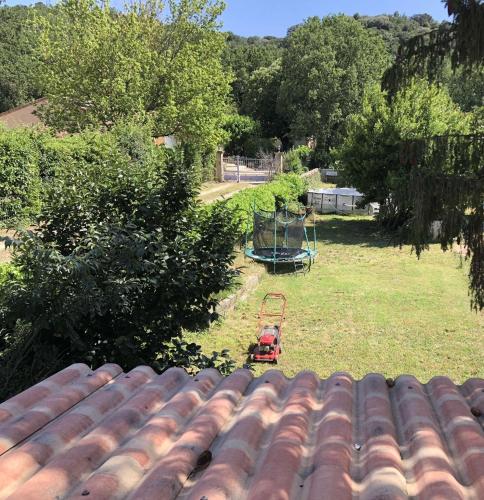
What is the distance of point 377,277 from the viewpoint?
1483 cm

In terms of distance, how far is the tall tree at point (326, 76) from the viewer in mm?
46594

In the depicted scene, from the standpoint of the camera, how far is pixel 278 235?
623 inches

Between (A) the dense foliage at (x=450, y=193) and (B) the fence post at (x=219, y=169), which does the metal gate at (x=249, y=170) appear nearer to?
(B) the fence post at (x=219, y=169)

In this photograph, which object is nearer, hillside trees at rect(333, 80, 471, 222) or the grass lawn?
the grass lawn

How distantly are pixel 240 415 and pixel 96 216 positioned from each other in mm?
3496

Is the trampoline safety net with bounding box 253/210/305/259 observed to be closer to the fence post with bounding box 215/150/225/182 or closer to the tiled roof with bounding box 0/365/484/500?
the tiled roof with bounding box 0/365/484/500

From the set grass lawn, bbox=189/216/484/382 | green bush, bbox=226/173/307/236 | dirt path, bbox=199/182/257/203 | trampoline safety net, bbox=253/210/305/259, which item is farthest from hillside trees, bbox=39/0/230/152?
grass lawn, bbox=189/216/484/382

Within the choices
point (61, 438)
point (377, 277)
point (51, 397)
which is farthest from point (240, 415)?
point (377, 277)

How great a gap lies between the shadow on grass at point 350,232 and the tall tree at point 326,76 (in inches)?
856

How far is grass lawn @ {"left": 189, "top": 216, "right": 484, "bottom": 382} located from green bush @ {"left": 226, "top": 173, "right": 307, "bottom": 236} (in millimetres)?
3057

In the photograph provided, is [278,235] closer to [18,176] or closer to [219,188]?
[18,176]

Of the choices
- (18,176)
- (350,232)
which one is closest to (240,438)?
(18,176)

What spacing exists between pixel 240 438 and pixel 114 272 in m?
2.92

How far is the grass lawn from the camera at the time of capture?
28.7 ft
